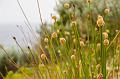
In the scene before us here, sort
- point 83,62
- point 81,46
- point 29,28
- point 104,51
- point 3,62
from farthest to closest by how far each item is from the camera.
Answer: point 3,62, point 29,28, point 81,46, point 83,62, point 104,51

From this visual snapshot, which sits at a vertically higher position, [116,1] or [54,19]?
[54,19]

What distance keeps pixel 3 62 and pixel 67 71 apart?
5.05 meters

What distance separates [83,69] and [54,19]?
15.0 inches

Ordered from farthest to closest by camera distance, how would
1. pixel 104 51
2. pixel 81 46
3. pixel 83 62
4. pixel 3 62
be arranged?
pixel 3 62 → pixel 81 46 → pixel 83 62 → pixel 104 51

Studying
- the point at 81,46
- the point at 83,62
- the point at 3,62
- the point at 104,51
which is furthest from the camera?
the point at 3,62

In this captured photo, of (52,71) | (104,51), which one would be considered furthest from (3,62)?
(104,51)

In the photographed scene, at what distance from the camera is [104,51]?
188 centimetres

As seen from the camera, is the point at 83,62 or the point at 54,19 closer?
the point at 83,62

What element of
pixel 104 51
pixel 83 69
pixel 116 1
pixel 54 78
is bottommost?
pixel 116 1

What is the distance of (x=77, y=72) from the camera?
84.2 inches

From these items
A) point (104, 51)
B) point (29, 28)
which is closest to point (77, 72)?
point (104, 51)

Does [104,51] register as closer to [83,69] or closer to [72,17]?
[83,69]

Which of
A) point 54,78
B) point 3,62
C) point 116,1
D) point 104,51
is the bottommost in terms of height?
point 3,62

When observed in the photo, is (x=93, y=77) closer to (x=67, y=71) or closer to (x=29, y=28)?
(x=67, y=71)
